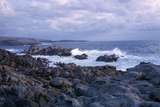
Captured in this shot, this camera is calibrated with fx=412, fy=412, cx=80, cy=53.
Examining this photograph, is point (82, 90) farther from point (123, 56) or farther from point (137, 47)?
point (137, 47)

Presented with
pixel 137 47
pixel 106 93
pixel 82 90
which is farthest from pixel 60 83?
pixel 137 47

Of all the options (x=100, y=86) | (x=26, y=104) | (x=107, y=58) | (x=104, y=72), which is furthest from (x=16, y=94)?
(x=107, y=58)

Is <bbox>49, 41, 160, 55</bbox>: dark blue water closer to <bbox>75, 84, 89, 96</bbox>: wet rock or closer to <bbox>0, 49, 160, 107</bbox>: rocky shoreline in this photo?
<bbox>0, 49, 160, 107</bbox>: rocky shoreline

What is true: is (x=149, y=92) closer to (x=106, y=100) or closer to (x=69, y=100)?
(x=106, y=100)

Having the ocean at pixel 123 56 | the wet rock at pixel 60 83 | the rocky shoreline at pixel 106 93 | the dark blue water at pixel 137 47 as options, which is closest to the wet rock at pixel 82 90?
the rocky shoreline at pixel 106 93

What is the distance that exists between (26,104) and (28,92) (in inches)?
50.3

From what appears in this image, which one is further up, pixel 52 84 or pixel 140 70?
pixel 140 70

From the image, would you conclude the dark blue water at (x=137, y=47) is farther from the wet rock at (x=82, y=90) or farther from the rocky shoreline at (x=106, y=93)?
the wet rock at (x=82, y=90)

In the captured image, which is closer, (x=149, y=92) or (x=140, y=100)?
(x=140, y=100)

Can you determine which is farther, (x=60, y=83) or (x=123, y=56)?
(x=123, y=56)

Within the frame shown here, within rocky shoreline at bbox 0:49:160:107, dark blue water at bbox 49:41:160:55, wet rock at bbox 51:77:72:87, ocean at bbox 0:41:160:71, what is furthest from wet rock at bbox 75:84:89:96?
dark blue water at bbox 49:41:160:55

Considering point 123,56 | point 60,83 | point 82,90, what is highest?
point 82,90

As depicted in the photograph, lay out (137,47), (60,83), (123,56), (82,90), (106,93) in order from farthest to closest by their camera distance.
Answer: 1. (137,47)
2. (123,56)
3. (60,83)
4. (82,90)
5. (106,93)

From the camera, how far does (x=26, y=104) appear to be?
1506cm
